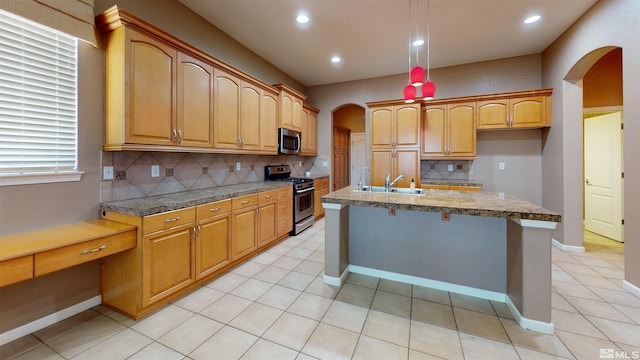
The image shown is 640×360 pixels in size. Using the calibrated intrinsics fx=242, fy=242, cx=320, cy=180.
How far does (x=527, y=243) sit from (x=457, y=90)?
3.55m

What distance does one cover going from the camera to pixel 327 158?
5543mm

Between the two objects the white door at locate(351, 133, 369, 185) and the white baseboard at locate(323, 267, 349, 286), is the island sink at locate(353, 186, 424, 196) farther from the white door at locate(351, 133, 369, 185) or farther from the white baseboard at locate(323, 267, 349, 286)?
the white door at locate(351, 133, 369, 185)

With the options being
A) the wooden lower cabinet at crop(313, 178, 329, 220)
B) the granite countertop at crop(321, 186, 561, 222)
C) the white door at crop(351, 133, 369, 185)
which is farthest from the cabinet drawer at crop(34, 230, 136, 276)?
the white door at crop(351, 133, 369, 185)

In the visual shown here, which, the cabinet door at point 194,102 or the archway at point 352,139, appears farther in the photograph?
the archway at point 352,139

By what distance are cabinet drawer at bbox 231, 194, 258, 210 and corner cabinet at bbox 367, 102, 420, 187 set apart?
2.35 metres

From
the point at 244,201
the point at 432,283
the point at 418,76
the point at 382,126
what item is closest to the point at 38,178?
the point at 244,201

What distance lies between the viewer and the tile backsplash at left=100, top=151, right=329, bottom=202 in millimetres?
2225

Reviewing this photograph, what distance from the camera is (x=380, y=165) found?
452cm

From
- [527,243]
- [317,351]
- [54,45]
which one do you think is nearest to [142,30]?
[54,45]

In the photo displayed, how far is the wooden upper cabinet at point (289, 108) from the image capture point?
4.09 m

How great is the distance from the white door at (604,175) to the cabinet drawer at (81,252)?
20.9 feet

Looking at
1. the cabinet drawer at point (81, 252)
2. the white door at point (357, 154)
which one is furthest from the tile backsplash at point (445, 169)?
the cabinet drawer at point (81, 252)

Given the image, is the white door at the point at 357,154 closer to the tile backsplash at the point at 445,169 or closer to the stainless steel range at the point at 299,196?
the tile backsplash at the point at 445,169

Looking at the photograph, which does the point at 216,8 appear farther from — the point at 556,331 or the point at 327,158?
the point at 556,331
